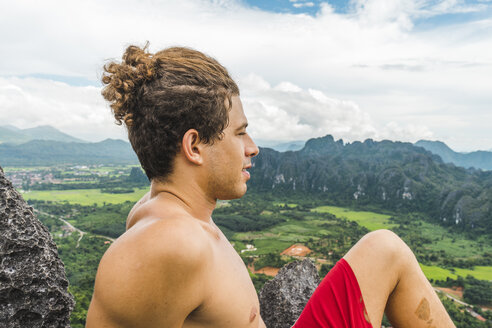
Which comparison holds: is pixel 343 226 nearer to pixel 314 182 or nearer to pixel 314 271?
pixel 314 182

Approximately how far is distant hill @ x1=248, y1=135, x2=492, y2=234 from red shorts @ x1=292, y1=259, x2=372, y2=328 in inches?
2867

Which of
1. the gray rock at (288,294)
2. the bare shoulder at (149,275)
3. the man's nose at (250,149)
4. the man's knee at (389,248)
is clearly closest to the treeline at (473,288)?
the gray rock at (288,294)

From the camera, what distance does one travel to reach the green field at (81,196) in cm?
7250

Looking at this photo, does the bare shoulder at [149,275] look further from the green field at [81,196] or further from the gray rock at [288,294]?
the green field at [81,196]

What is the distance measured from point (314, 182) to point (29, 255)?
101565 mm

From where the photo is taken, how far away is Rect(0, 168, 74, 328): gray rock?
5.81 feet

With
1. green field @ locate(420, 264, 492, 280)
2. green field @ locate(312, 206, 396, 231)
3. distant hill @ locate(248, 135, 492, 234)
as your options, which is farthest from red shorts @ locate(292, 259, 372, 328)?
distant hill @ locate(248, 135, 492, 234)

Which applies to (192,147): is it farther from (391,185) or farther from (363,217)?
(391,185)

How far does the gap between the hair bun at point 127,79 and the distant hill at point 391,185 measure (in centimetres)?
7410

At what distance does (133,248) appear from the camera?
1105 mm

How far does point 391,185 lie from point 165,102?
92.4 meters

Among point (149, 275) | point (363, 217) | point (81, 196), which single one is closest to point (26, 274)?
point (149, 275)

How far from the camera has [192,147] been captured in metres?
1.50

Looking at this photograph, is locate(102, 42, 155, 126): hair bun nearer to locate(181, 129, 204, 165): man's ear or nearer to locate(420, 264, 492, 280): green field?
locate(181, 129, 204, 165): man's ear
